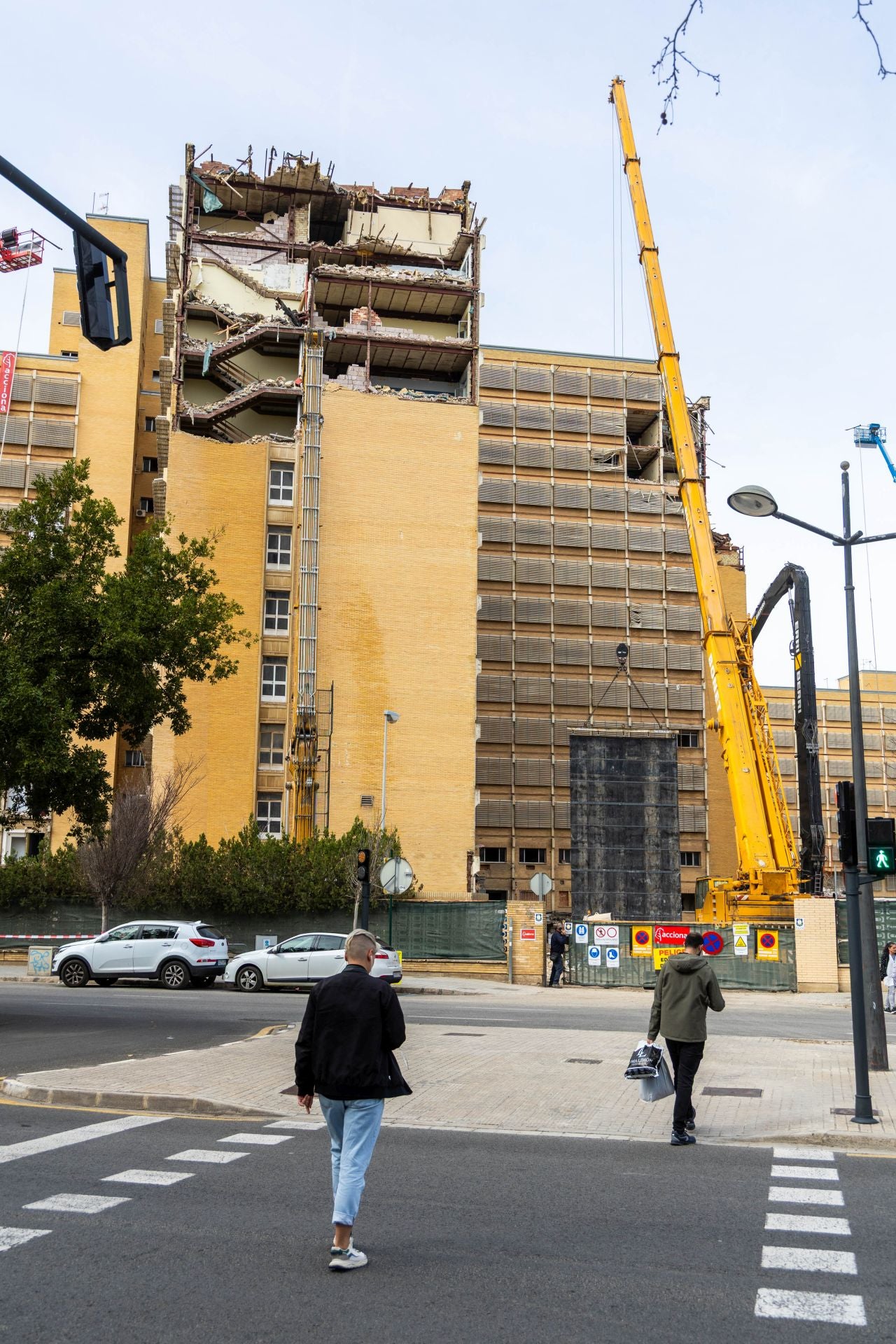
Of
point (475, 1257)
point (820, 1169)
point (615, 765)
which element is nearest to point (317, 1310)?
point (475, 1257)

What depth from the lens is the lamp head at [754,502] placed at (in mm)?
13062

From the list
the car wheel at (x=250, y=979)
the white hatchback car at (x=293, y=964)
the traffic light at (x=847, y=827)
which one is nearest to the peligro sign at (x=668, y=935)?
the white hatchback car at (x=293, y=964)

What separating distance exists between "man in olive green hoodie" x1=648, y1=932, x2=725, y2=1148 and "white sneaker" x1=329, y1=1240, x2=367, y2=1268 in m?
4.05

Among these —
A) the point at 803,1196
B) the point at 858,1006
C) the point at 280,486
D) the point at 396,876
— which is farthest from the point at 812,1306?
the point at 280,486

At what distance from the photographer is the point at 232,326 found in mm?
51219

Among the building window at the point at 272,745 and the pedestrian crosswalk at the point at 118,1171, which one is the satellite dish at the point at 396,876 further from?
the building window at the point at 272,745

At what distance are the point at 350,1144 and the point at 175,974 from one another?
22094 mm

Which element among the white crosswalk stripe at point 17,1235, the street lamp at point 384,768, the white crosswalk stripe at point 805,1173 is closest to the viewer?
the white crosswalk stripe at point 17,1235

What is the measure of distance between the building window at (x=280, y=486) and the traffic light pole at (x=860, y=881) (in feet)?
120

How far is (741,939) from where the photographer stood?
31.3 metres

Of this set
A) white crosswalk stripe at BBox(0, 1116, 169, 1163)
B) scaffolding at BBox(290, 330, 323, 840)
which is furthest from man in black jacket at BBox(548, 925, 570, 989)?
white crosswalk stripe at BBox(0, 1116, 169, 1163)

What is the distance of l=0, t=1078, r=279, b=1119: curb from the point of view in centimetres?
1062

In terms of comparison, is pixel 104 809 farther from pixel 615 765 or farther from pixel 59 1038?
pixel 615 765

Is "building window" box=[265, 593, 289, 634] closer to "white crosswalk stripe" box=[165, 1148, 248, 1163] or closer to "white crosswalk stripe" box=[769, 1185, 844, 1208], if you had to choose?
"white crosswalk stripe" box=[165, 1148, 248, 1163]
